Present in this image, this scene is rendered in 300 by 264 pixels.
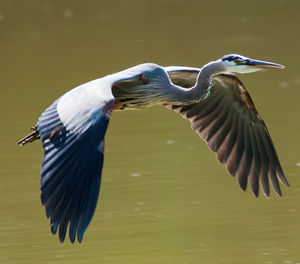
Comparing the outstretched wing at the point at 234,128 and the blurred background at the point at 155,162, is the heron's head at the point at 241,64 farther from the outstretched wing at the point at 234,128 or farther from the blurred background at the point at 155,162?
the blurred background at the point at 155,162

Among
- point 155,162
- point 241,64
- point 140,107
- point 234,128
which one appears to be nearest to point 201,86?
point 241,64

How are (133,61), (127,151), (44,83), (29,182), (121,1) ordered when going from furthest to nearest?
(121,1) < (133,61) < (44,83) < (127,151) < (29,182)

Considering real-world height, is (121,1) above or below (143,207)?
below

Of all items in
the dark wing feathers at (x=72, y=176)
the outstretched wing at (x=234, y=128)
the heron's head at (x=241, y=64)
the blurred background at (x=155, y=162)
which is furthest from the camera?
the outstretched wing at (x=234, y=128)

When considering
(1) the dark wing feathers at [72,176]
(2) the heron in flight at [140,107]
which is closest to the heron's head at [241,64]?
(2) the heron in flight at [140,107]

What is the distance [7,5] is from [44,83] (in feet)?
36.4

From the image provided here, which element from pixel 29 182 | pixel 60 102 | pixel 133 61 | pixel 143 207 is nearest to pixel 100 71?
pixel 133 61

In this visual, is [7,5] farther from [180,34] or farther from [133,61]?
[133,61]

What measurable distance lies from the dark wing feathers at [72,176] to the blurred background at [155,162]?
3.33 feet

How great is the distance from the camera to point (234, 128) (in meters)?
9.36

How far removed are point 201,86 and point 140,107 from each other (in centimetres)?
60

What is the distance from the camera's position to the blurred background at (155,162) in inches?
310

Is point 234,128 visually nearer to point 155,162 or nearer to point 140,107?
point 140,107

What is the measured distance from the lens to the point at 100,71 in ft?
55.9
